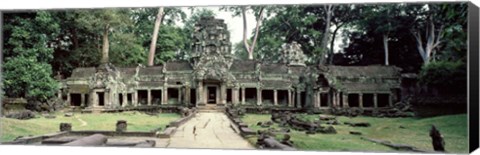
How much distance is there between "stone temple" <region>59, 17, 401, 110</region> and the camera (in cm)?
1069

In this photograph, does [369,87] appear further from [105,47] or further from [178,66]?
[105,47]

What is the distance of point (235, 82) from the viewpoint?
11.4 m

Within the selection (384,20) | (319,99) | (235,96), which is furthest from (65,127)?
(384,20)

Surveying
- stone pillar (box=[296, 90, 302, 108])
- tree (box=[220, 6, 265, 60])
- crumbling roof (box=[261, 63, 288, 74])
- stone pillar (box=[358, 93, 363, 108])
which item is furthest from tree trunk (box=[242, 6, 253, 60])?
stone pillar (box=[358, 93, 363, 108])

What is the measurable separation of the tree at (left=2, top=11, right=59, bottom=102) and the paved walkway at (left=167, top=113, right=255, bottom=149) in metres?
2.90

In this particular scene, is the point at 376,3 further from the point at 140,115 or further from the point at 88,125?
the point at 88,125

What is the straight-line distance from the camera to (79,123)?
37.1ft

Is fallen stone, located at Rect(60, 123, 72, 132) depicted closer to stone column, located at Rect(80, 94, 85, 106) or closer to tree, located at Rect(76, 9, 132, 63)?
stone column, located at Rect(80, 94, 85, 106)

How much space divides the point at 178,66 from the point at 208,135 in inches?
64.8

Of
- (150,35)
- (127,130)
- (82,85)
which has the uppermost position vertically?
(150,35)

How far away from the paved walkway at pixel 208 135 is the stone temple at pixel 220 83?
0.46 m

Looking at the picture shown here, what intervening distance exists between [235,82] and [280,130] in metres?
1.54

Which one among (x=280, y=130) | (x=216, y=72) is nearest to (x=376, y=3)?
(x=280, y=130)

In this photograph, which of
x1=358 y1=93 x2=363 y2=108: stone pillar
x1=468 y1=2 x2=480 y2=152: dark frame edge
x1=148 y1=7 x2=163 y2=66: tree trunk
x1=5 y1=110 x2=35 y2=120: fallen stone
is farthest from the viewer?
x1=5 y1=110 x2=35 y2=120: fallen stone
